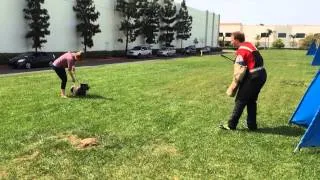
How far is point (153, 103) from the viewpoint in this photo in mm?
13578

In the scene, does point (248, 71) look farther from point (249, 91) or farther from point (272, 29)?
point (272, 29)

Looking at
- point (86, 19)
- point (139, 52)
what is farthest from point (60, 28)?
point (139, 52)

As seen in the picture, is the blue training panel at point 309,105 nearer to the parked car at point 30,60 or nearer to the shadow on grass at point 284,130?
Result: the shadow on grass at point 284,130

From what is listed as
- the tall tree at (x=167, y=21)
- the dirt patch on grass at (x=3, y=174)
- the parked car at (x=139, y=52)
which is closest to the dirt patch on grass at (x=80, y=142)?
the dirt patch on grass at (x=3, y=174)

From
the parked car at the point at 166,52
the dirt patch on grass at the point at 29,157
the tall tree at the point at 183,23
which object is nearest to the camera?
the dirt patch on grass at the point at 29,157

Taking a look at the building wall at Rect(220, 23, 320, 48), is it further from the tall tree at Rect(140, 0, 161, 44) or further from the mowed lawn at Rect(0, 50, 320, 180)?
the mowed lawn at Rect(0, 50, 320, 180)

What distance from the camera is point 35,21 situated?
1654 inches

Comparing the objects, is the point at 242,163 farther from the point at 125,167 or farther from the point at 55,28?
the point at 55,28

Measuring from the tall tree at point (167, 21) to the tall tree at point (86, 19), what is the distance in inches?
893

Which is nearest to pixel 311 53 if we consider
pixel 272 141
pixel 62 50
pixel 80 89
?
pixel 62 50

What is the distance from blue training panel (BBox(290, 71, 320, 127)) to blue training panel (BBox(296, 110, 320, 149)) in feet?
6.94

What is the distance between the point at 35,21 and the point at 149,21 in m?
25.4

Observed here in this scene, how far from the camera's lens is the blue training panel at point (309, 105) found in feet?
32.7

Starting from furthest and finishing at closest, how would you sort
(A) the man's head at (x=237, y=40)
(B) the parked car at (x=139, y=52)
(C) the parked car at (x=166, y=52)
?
(C) the parked car at (x=166, y=52)
(B) the parked car at (x=139, y=52)
(A) the man's head at (x=237, y=40)
